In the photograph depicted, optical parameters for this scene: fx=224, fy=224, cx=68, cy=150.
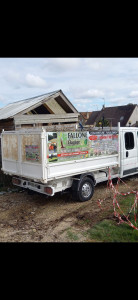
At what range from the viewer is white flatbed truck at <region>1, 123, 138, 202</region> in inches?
224

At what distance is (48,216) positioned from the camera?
19.2 feet

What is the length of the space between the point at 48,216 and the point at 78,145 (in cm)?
211

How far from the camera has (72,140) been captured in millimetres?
6219

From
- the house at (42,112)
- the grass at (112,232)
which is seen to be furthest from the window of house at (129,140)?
Result: the house at (42,112)

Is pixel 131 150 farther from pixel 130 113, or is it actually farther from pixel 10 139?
pixel 130 113

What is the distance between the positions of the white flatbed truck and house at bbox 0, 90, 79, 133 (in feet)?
9.00

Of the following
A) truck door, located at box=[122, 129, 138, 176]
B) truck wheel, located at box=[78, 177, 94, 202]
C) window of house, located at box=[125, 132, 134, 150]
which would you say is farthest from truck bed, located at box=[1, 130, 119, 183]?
window of house, located at box=[125, 132, 134, 150]

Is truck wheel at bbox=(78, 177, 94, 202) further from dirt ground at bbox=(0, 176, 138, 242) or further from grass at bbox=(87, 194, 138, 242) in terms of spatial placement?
grass at bbox=(87, 194, 138, 242)

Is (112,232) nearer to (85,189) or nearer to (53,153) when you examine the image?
(85,189)

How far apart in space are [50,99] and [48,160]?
5364 mm

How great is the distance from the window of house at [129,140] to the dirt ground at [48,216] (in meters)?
1.93

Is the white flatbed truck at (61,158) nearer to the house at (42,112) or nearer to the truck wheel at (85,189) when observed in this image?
the truck wheel at (85,189)

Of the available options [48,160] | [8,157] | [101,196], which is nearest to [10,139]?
[8,157]

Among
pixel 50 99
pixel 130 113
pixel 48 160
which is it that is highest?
pixel 130 113
